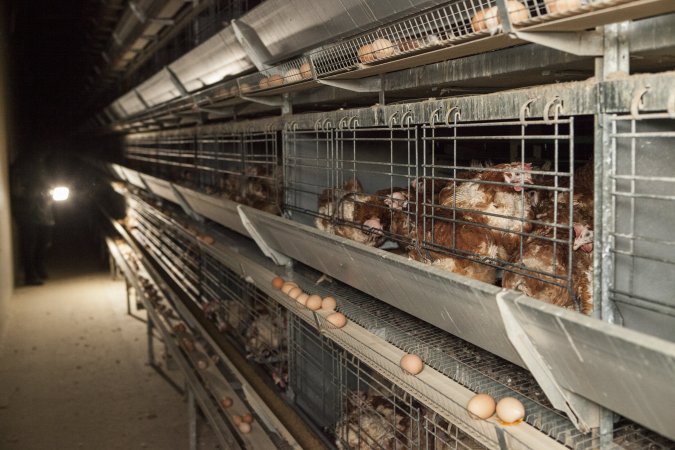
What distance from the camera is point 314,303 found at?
6.54 feet

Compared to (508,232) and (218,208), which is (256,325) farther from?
(508,232)

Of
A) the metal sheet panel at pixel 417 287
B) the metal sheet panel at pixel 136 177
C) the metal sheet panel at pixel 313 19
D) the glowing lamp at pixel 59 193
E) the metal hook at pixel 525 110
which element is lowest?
the metal sheet panel at pixel 417 287

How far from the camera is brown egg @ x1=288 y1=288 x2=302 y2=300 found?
217cm

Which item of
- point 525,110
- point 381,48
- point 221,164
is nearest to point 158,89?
point 221,164

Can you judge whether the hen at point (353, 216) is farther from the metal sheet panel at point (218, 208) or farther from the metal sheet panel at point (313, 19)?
the metal sheet panel at point (218, 208)

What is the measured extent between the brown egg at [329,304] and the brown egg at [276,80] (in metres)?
0.80

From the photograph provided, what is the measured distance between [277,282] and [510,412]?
1.37m

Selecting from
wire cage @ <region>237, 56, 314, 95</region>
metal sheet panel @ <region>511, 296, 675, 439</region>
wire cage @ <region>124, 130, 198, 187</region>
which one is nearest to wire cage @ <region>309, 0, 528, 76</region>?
wire cage @ <region>237, 56, 314, 95</region>

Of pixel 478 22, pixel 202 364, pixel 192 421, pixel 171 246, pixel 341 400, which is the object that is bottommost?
pixel 192 421

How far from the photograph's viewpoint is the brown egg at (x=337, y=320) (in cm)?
178

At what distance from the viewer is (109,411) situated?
4.22 metres

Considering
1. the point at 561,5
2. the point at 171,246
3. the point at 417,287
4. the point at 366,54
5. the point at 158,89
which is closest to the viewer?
the point at 561,5

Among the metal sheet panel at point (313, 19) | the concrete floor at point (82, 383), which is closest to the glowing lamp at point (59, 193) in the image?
the concrete floor at point (82, 383)

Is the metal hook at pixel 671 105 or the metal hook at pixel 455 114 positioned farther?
the metal hook at pixel 455 114
